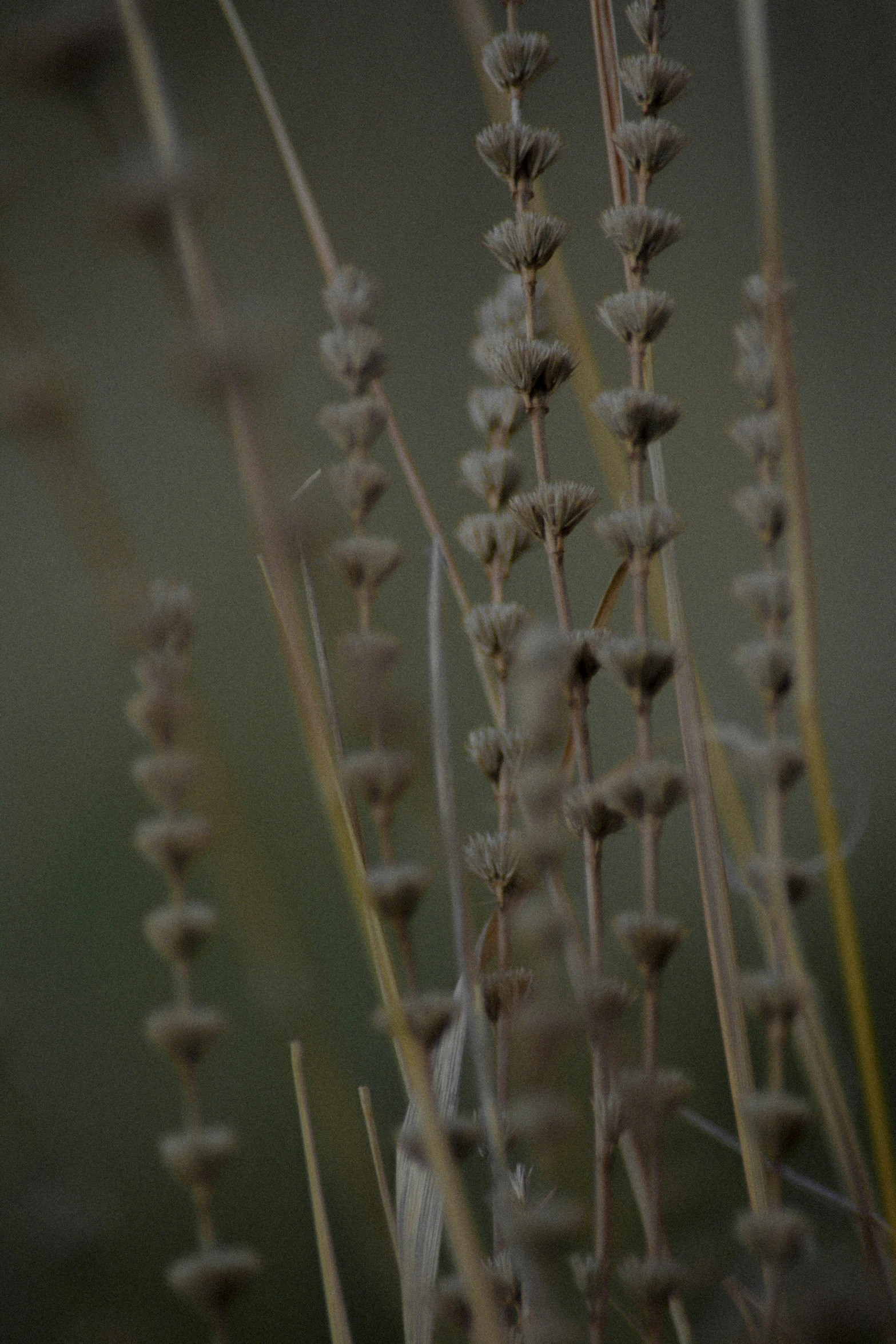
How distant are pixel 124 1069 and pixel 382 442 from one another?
32 cm

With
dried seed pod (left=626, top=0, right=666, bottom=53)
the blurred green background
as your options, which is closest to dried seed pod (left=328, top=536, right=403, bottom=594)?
dried seed pod (left=626, top=0, right=666, bottom=53)

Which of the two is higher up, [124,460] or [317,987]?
[124,460]

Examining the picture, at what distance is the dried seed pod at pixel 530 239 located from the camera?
17 centimetres

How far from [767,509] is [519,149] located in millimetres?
75

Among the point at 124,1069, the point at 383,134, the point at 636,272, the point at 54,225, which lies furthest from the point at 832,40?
the point at 124,1069

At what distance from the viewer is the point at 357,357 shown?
158 mm

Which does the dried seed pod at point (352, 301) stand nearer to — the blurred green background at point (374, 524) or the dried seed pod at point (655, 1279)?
the dried seed pod at point (655, 1279)

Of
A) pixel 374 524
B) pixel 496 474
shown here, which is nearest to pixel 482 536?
pixel 496 474

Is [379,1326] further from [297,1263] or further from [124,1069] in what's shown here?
[124,1069]

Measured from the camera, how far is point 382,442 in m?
0.54

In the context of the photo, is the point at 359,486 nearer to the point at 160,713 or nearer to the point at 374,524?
the point at 160,713

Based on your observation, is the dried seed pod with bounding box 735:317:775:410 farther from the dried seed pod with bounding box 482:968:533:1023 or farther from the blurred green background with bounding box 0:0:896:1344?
the blurred green background with bounding box 0:0:896:1344

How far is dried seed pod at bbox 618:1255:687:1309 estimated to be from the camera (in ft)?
0.49

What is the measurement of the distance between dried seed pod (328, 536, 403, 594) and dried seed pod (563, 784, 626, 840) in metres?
0.05
